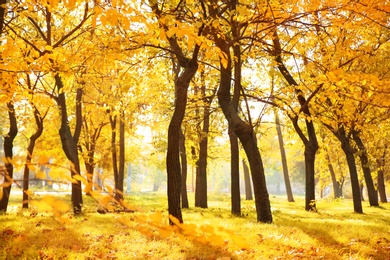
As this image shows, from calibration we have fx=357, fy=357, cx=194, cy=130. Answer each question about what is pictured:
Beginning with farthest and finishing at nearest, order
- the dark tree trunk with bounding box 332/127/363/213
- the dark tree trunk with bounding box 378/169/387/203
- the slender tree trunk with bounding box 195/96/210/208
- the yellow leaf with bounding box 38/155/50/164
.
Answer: the dark tree trunk with bounding box 378/169/387/203, the slender tree trunk with bounding box 195/96/210/208, the dark tree trunk with bounding box 332/127/363/213, the yellow leaf with bounding box 38/155/50/164

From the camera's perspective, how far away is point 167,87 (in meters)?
16.4

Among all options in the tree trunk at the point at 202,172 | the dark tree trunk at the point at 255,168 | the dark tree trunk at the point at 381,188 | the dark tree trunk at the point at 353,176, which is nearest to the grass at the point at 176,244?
the dark tree trunk at the point at 255,168

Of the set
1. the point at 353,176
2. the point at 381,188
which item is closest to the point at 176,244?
the point at 353,176

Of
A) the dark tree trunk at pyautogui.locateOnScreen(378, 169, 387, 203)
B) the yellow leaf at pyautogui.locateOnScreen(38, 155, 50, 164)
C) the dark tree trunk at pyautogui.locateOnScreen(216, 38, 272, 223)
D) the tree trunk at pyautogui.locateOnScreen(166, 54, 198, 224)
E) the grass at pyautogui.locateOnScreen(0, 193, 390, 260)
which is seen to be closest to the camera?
the yellow leaf at pyautogui.locateOnScreen(38, 155, 50, 164)

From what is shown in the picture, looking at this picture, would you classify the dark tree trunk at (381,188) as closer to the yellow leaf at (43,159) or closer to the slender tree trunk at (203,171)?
the slender tree trunk at (203,171)

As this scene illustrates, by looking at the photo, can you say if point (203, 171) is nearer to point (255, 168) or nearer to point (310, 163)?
point (310, 163)

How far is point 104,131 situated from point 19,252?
2028 centimetres

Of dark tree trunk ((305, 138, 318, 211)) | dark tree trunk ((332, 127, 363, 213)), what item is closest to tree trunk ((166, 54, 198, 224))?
dark tree trunk ((305, 138, 318, 211))

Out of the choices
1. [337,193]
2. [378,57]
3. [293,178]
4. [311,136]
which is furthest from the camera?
[293,178]

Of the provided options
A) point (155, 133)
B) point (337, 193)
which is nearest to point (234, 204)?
point (155, 133)

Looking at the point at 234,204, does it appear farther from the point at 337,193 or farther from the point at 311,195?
the point at 337,193

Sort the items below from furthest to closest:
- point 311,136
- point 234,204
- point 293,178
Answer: point 293,178
point 311,136
point 234,204

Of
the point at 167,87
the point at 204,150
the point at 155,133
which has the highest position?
the point at 167,87

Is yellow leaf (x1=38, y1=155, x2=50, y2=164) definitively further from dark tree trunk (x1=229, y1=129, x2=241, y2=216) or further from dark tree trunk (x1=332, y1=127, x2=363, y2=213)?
dark tree trunk (x1=332, y1=127, x2=363, y2=213)
